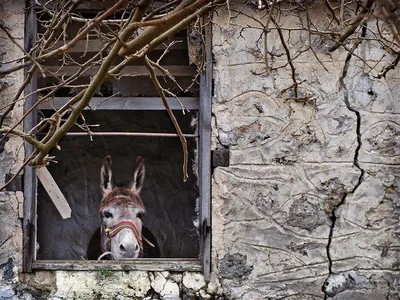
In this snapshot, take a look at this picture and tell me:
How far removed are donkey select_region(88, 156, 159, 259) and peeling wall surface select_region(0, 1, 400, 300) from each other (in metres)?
0.94

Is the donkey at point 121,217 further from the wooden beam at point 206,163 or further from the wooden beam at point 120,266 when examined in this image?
the wooden beam at point 206,163

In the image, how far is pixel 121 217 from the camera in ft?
22.7

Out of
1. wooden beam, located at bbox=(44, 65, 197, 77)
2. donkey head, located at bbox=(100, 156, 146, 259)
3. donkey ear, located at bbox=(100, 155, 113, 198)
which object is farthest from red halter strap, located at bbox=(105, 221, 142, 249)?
wooden beam, located at bbox=(44, 65, 197, 77)

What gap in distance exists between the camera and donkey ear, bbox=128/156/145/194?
7.37m

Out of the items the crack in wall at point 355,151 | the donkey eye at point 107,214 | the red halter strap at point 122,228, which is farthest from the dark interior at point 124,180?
the crack in wall at point 355,151

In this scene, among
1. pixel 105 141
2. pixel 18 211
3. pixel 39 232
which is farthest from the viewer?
pixel 105 141

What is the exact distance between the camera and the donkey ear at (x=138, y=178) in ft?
24.2

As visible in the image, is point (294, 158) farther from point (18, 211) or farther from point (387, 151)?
point (18, 211)

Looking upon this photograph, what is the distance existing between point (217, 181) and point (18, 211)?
4.63 feet

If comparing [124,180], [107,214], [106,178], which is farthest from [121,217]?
[124,180]

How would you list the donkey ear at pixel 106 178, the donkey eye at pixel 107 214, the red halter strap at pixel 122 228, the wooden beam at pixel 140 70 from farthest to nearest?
the donkey ear at pixel 106 178 → the donkey eye at pixel 107 214 → the red halter strap at pixel 122 228 → the wooden beam at pixel 140 70

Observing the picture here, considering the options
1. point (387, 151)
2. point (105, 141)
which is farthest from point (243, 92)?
point (105, 141)

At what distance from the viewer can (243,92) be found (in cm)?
554

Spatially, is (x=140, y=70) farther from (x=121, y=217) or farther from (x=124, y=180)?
(x=124, y=180)
